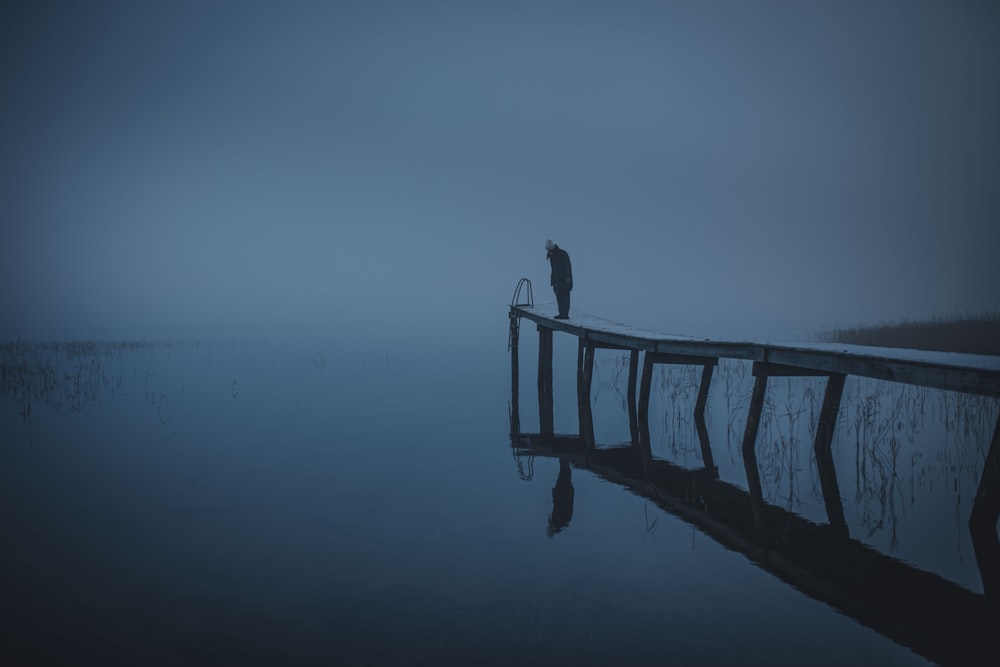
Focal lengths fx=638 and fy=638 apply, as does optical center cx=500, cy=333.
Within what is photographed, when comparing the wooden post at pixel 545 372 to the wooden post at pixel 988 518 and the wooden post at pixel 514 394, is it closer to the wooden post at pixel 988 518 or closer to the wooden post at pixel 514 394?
the wooden post at pixel 514 394

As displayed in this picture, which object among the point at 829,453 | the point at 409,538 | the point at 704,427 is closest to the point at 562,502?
the point at 409,538

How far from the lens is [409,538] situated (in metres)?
7.33

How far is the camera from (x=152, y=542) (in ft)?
23.4

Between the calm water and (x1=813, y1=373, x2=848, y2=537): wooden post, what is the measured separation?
170 mm

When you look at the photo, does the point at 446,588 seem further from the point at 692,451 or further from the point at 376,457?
the point at 692,451

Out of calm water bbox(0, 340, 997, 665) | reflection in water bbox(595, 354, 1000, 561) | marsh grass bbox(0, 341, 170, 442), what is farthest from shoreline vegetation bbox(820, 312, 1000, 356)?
marsh grass bbox(0, 341, 170, 442)

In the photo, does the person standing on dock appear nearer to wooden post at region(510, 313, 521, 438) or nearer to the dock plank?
wooden post at region(510, 313, 521, 438)

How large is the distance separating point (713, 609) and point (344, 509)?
496 cm

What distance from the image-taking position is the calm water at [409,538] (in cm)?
488

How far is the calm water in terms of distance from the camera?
4883mm

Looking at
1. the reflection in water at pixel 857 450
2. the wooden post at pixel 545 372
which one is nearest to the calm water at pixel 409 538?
the reflection in water at pixel 857 450

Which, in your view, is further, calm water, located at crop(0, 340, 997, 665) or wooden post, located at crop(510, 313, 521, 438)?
wooden post, located at crop(510, 313, 521, 438)

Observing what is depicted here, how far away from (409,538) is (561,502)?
2.48 m

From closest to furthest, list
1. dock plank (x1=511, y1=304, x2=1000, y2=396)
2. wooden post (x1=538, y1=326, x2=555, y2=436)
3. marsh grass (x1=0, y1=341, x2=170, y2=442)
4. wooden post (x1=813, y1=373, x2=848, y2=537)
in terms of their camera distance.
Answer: dock plank (x1=511, y1=304, x2=1000, y2=396), wooden post (x1=813, y1=373, x2=848, y2=537), marsh grass (x1=0, y1=341, x2=170, y2=442), wooden post (x1=538, y1=326, x2=555, y2=436)
